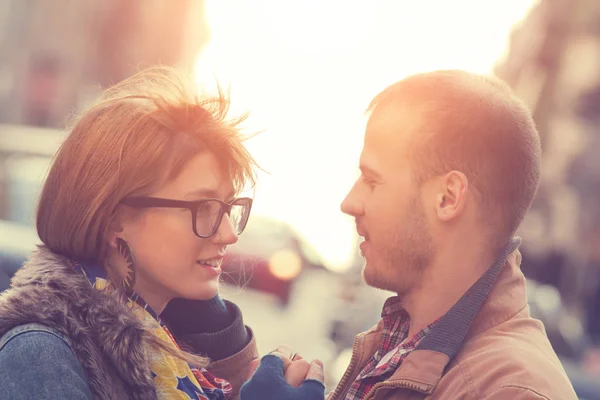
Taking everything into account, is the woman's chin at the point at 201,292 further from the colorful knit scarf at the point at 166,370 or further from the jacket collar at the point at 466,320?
the jacket collar at the point at 466,320

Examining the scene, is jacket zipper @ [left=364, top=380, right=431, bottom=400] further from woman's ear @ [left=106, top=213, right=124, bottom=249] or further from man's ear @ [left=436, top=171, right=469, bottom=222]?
woman's ear @ [left=106, top=213, right=124, bottom=249]

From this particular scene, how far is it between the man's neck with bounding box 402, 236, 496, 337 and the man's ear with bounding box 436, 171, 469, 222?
114 millimetres

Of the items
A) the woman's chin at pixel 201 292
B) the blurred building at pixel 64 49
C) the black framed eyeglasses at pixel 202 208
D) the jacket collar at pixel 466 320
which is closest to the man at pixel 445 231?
the jacket collar at pixel 466 320

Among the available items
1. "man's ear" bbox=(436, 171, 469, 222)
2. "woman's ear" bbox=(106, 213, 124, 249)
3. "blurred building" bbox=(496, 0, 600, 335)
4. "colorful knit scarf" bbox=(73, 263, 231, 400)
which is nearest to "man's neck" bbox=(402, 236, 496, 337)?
"man's ear" bbox=(436, 171, 469, 222)

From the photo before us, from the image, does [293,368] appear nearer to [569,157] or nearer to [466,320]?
[466,320]

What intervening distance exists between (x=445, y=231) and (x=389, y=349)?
1.77 feet

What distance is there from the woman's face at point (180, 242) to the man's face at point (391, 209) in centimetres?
52

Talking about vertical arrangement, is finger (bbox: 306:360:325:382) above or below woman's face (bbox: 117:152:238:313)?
below

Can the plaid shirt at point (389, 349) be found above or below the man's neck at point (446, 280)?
below

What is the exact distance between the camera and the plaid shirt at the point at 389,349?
2.79 m

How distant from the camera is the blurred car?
35.9 feet

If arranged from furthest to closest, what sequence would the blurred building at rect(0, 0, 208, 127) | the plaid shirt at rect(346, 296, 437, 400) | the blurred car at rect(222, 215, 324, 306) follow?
the blurred building at rect(0, 0, 208, 127) → the blurred car at rect(222, 215, 324, 306) → the plaid shirt at rect(346, 296, 437, 400)

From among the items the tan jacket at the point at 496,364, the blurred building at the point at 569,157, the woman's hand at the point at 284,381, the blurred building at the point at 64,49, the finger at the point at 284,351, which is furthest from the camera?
the blurred building at the point at 64,49

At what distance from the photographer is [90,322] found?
2605 mm
